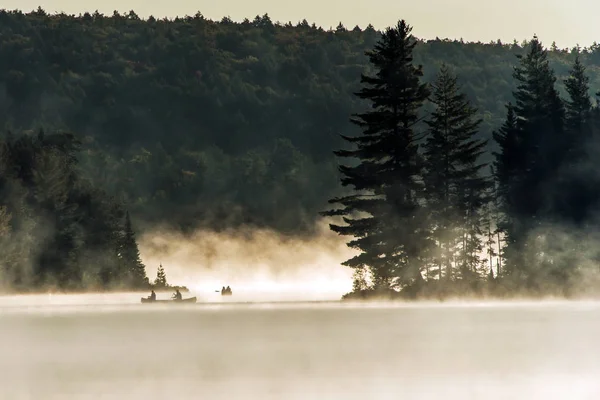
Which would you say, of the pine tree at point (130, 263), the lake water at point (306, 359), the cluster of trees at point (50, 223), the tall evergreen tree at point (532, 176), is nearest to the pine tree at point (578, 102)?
the tall evergreen tree at point (532, 176)

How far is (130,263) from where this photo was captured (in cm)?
12975

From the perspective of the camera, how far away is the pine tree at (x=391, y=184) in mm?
61312

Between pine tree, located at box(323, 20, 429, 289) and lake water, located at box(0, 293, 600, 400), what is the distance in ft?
81.0

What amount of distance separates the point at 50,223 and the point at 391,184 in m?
46.4

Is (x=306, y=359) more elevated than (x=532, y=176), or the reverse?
(x=532, y=176)

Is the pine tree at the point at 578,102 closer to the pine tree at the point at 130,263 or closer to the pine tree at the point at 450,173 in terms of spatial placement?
the pine tree at the point at 450,173

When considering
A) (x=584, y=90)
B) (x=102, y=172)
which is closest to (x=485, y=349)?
(x=584, y=90)

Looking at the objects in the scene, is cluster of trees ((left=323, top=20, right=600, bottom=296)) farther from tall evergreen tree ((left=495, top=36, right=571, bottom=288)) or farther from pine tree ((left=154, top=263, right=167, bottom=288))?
pine tree ((left=154, top=263, right=167, bottom=288))

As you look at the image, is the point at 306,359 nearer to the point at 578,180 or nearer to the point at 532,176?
the point at 578,180

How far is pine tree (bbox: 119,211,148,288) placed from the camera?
124250 millimetres

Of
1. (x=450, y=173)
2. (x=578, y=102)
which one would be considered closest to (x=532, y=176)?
(x=450, y=173)

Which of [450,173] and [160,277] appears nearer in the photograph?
[450,173]

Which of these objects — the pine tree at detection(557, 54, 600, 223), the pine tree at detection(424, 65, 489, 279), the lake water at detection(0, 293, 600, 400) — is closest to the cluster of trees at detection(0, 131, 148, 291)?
the pine tree at detection(424, 65, 489, 279)

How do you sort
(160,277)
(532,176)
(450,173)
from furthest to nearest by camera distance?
1. (160,277)
2. (532,176)
3. (450,173)
